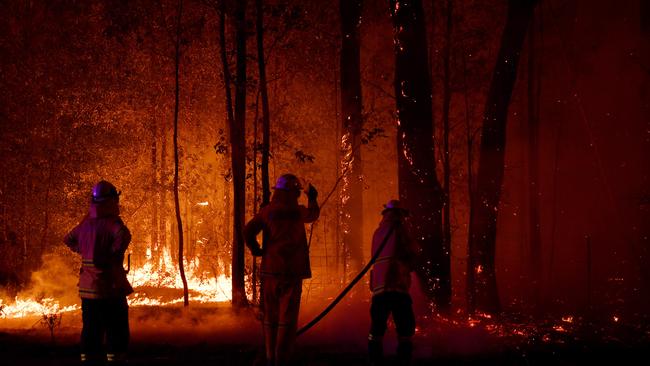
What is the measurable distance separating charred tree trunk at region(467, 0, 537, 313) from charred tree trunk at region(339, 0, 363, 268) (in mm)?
2539

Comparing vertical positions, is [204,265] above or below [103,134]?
below

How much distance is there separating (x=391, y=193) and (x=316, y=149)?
6108mm

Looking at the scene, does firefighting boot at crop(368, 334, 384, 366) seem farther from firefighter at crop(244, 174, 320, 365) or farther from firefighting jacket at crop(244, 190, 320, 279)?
firefighting jacket at crop(244, 190, 320, 279)

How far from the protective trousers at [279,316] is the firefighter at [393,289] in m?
0.87

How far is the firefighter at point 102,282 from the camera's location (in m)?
5.19

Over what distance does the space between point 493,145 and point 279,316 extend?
6.57 metres

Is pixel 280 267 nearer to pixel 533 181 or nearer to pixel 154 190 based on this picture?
pixel 154 190

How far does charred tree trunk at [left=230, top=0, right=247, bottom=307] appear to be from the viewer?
982cm

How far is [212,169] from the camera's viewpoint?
58.7 ft

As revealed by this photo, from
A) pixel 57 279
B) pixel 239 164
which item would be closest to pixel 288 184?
pixel 239 164

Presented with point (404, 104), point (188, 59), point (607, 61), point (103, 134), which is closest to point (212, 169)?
point (103, 134)

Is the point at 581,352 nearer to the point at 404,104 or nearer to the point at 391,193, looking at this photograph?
the point at 404,104

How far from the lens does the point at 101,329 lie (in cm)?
529

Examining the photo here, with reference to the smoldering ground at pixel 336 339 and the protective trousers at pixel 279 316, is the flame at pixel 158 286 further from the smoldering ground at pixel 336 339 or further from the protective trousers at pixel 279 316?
the protective trousers at pixel 279 316
